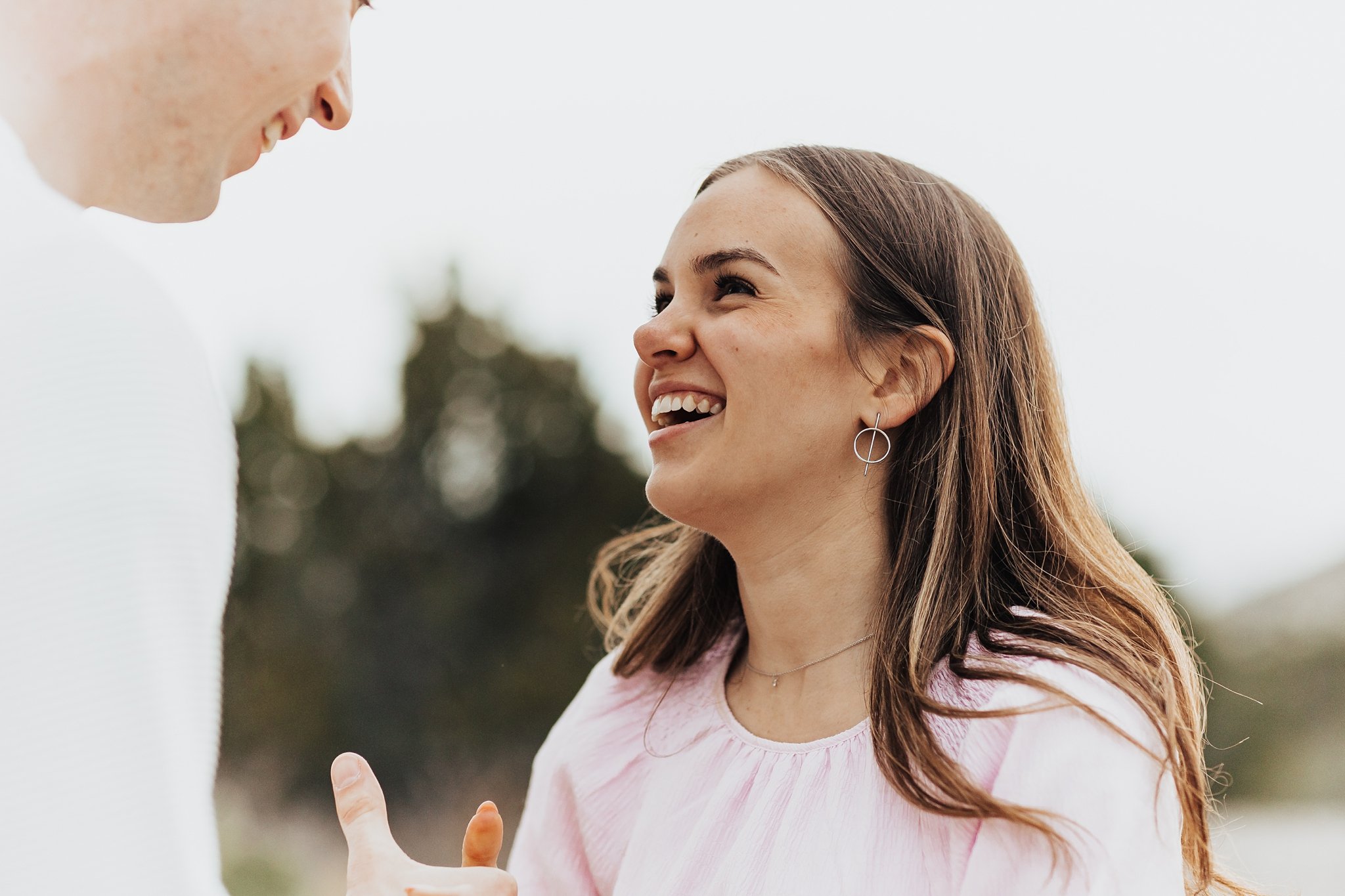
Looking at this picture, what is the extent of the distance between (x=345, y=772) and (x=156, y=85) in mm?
994

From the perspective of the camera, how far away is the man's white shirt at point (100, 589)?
0.94 meters

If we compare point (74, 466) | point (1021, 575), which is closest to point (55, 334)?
point (74, 466)

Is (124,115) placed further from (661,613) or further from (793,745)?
(661,613)

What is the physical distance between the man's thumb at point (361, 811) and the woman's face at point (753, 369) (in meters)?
0.99

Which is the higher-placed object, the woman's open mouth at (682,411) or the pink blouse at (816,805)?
the woman's open mouth at (682,411)

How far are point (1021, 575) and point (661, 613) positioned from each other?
96 centimetres

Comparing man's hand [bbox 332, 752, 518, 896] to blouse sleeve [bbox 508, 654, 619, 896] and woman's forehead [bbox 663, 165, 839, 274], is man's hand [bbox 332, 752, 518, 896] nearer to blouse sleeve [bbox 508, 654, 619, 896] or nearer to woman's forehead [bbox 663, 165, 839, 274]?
blouse sleeve [bbox 508, 654, 619, 896]

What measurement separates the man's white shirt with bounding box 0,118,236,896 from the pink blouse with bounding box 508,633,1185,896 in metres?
1.45

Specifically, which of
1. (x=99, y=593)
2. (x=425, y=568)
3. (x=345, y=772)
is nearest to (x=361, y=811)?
(x=345, y=772)

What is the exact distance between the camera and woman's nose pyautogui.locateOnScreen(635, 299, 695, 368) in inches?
104

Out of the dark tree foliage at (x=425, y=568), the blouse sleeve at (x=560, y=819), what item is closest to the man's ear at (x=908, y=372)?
the blouse sleeve at (x=560, y=819)

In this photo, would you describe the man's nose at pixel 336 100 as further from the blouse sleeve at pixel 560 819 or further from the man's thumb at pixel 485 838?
the blouse sleeve at pixel 560 819

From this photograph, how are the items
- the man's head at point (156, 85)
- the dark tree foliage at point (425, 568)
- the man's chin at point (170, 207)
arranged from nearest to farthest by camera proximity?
the man's head at point (156, 85)
the man's chin at point (170, 207)
the dark tree foliage at point (425, 568)

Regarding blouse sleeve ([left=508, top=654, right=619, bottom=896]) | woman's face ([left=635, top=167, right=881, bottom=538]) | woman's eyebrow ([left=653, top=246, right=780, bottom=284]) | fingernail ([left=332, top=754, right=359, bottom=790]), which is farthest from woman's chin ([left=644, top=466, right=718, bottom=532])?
fingernail ([left=332, top=754, right=359, bottom=790])
